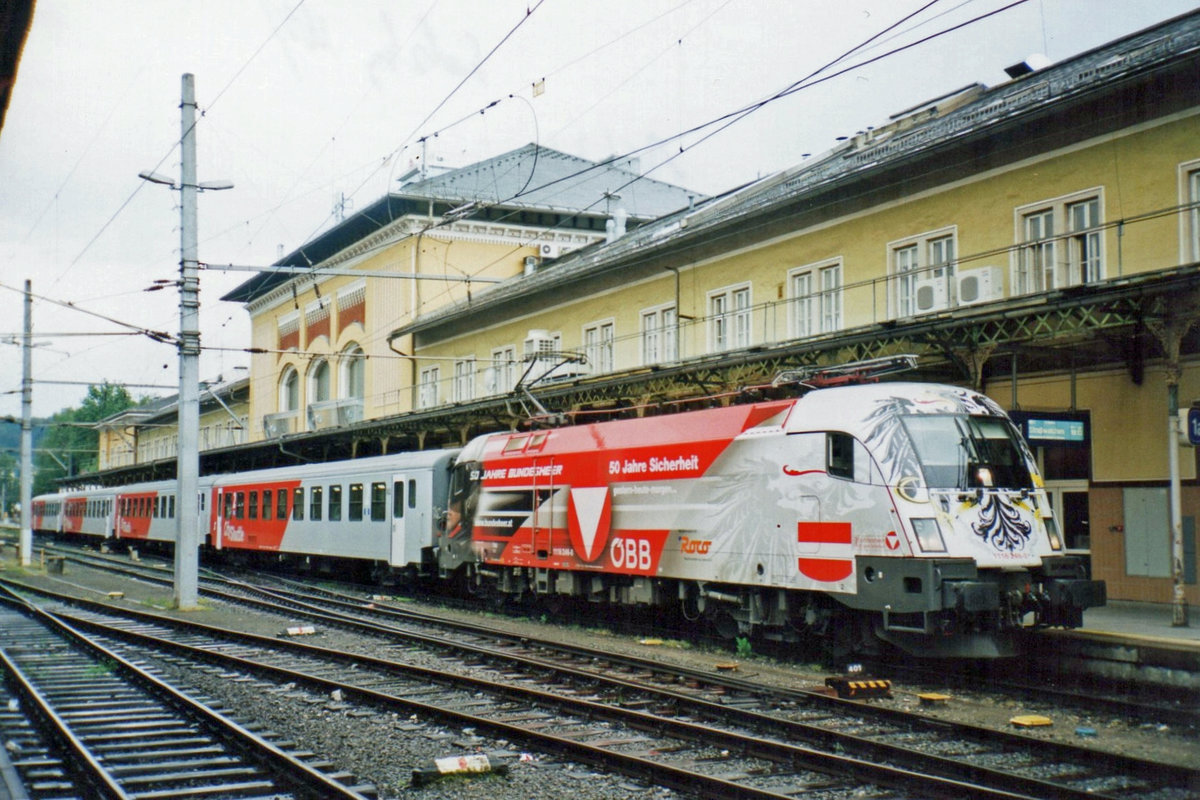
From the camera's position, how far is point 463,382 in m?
35.9

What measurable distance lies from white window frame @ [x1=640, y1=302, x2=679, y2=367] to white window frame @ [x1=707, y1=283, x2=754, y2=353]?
1234 mm

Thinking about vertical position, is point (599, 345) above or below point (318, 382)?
below

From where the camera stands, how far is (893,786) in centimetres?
754

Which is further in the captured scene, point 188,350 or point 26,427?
point 26,427

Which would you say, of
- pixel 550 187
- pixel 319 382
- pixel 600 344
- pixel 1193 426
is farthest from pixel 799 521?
pixel 319 382

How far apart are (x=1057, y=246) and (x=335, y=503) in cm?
1697

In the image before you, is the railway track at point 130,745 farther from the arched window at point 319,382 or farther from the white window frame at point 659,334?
the arched window at point 319,382

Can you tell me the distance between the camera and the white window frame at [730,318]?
76.5 feet

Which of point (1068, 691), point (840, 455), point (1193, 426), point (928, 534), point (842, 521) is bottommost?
point (1068, 691)

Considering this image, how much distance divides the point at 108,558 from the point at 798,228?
97.7ft

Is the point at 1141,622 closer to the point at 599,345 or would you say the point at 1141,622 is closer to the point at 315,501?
the point at 599,345

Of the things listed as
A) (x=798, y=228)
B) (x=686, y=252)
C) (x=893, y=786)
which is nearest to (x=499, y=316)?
(x=686, y=252)

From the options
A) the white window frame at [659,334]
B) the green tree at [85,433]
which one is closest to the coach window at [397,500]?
the white window frame at [659,334]

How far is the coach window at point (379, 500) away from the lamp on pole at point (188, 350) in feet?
14.3
